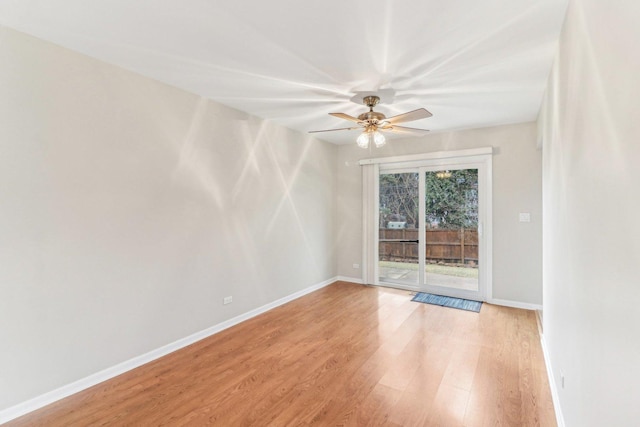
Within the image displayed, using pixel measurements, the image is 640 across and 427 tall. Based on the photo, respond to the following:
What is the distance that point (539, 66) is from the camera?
2576 mm

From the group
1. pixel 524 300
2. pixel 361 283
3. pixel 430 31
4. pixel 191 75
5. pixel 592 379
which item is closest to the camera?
pixel 592 379

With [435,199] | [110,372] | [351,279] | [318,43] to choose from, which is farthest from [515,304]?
[110,372]

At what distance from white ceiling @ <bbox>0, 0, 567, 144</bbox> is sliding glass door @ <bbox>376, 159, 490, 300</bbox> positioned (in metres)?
1.64

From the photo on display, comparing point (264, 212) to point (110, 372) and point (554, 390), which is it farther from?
point (554, 390)

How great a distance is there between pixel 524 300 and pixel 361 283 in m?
2.49

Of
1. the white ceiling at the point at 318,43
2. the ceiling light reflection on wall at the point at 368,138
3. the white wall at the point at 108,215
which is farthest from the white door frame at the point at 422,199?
the white wall at the point at 108,215

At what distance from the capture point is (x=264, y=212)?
4.18 metres

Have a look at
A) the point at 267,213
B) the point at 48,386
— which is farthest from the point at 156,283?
the point at 267,213

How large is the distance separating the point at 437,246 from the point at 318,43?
3.77 m

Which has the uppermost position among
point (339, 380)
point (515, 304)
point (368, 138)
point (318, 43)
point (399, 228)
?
point (318, 43)

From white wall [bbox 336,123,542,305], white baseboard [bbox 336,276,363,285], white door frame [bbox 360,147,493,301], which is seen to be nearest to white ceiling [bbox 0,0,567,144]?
white wall [bbox 336,123,542,305]

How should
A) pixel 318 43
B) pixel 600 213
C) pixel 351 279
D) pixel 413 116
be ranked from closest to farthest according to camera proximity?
pixel 600 213
pixel 318 43
pixel 413 116
pixel 351 279

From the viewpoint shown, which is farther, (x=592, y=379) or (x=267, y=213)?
(x=267, y=213)

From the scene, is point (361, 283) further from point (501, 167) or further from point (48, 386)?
point (48, 386)
